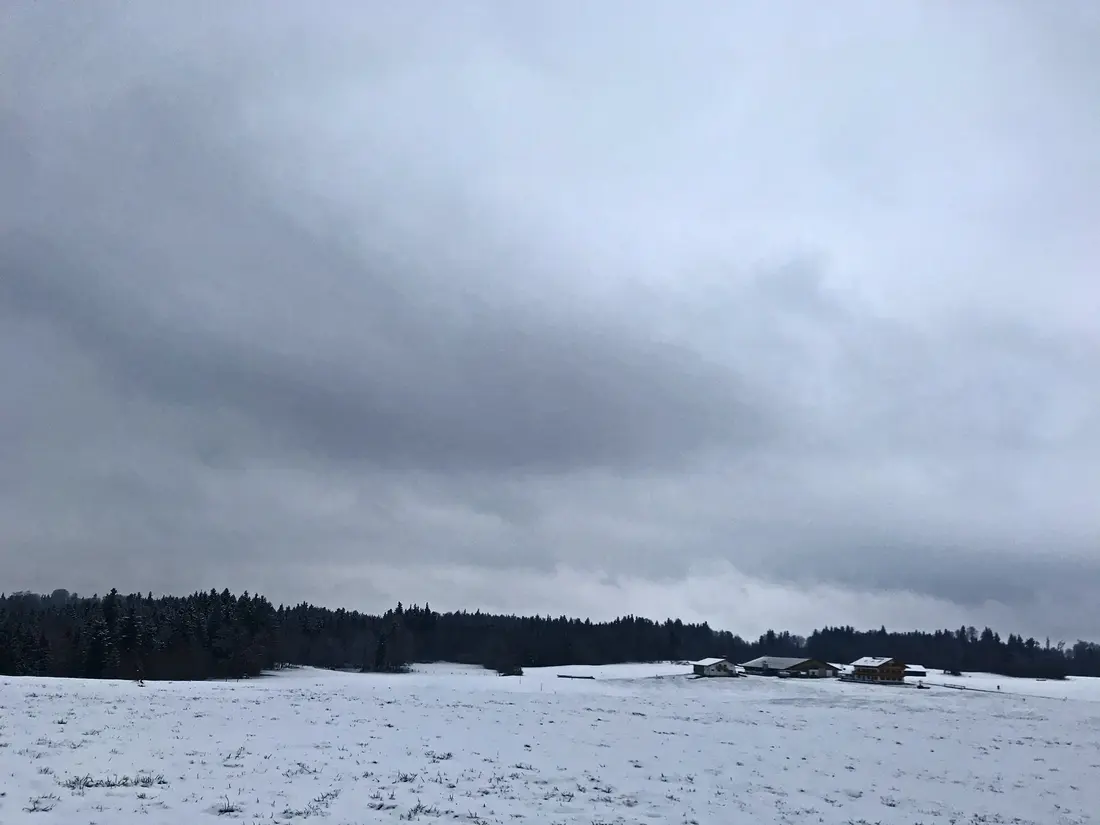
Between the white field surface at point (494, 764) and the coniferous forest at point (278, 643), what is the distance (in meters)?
36.5

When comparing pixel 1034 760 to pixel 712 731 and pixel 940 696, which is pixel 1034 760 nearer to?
pixel 712 731

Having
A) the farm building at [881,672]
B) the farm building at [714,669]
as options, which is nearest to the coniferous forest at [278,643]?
the farm building at [714,669]

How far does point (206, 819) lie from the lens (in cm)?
1569

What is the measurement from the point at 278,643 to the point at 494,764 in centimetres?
9716

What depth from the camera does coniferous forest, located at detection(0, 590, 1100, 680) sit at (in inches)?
3142

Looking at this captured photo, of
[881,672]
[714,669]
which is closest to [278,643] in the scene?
[714,669]

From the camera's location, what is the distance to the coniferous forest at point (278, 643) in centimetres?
7981

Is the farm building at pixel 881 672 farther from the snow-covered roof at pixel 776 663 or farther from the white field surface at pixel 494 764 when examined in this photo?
the white field surface at pixel 494 764

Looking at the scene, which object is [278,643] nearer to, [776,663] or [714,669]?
[714,669]

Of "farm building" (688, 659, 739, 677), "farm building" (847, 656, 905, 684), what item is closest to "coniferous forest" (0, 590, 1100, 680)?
"farm building" (688, 659, 739, 677)

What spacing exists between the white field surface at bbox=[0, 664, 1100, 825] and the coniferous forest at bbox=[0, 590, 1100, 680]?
3649 cm

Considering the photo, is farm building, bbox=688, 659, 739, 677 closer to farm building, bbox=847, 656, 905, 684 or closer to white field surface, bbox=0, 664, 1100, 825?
farm building, bbox=847, 656, 905, 684

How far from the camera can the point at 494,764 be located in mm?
24281

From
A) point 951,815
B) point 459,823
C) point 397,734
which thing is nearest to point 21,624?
point 397,734
